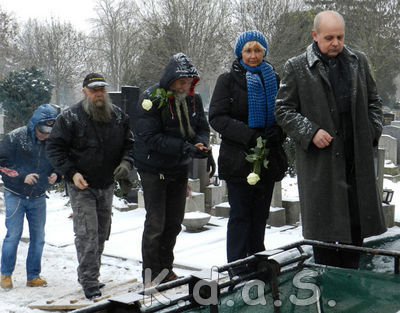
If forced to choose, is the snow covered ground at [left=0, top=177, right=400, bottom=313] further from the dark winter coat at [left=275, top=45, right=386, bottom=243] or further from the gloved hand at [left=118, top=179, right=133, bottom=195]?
the dark winter coat at [left=275, top=45, right=386, bottom=243]

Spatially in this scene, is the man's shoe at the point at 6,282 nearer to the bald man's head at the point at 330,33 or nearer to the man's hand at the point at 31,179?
the man's hand at the point at 31,179

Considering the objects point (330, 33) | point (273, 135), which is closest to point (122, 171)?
point (273, 135)

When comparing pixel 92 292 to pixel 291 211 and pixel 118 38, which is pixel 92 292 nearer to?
pixel 291 211

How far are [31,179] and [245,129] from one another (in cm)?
218

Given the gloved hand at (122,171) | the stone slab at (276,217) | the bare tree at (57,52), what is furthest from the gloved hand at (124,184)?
the bare tree at (57,52)

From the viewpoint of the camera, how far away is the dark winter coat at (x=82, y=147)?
15.2ft

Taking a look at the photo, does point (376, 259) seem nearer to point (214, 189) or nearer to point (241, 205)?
point (241, 205)

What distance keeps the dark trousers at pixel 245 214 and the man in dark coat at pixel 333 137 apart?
23.0 inches

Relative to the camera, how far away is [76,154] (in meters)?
4.71

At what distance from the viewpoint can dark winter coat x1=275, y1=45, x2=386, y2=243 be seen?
142 inches

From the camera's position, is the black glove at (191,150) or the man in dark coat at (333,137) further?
the black glove at (191,150)

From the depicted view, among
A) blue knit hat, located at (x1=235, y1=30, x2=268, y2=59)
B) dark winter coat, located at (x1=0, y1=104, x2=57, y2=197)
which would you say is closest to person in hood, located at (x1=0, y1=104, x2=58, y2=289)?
dark winter coat, located at (x1=0, y1=104, x2=57, y2=197)

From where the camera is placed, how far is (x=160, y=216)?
4.61 meters

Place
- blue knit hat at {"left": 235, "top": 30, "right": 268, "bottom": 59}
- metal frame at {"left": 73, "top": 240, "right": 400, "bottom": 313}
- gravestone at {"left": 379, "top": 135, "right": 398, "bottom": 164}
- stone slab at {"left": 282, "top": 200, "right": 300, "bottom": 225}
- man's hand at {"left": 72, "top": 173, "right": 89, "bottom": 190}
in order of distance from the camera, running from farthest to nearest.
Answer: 1. gravestone at {"left": 379, "top": 135, "right": 398, "bottom": 164}
2. stone slab at {"left": 282, "top": 200, "right": 300, "bottom": 225}
3. man's hand at {"left": 72, "top": 173, "right": 89, "bottom": 190}
4. blue knit hat at {"left": 235, "top": 30, "right": 268, "bottom": 59}
5. metal frame at {"left": 73, "top": 240, "right": 400, "bottom": 313}
